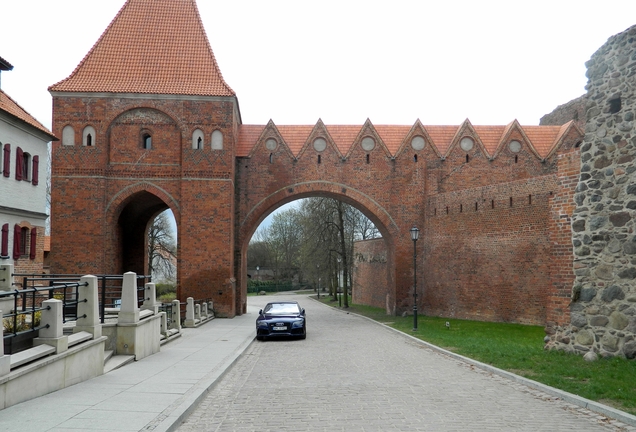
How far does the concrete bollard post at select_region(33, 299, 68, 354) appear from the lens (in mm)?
8438

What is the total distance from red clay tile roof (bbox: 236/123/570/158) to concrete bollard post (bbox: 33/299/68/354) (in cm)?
2166

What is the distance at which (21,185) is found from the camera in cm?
2178

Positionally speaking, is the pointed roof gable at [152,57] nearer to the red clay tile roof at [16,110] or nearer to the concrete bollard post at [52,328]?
the red clay tile roof at [16,110]

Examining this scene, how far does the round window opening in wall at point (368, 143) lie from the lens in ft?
98.5

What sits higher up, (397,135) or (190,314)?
(397,135)

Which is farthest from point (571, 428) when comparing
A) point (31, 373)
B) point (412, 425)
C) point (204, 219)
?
point (204, 219)

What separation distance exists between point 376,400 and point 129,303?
6107mm

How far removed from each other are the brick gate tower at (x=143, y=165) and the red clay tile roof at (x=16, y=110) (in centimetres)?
332

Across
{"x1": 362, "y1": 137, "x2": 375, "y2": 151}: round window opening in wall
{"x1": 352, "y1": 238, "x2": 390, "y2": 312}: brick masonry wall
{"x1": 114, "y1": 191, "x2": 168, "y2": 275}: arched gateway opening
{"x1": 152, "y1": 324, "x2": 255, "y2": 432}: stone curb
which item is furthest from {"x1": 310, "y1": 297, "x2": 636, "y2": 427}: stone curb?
{"x1": 352, "y1": 238, "x2": 390, "y2": 312}: brick masonry wall

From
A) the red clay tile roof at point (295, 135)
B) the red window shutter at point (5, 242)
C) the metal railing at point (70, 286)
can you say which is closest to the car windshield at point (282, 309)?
the metal railing at point (70, 286)

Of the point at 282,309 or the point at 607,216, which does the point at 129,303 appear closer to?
the point at 282,309

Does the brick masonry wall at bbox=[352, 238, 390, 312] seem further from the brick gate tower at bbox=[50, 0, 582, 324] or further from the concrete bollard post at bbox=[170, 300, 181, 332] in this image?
the concrete bollard post at bbox=[170, 300, 181, 332]

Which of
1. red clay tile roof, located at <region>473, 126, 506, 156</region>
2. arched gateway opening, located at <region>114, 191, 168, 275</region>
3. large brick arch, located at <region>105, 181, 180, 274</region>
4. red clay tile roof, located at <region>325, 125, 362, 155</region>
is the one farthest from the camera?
arched gateway opening, located at <region>114, 191, 168, 275</region>

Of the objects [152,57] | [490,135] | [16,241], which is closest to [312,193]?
[490,135]
